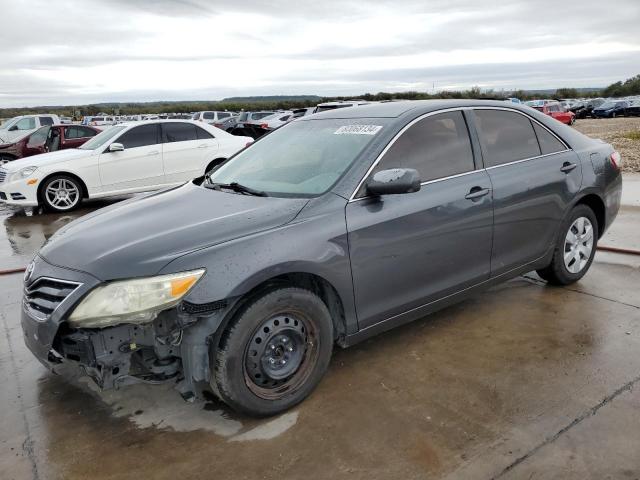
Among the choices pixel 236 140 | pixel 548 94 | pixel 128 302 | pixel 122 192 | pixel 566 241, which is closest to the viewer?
pixel 128 302

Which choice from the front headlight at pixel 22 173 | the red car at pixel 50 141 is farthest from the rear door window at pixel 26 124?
the front headlight at pixel 22 173

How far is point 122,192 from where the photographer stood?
9914 millimetres

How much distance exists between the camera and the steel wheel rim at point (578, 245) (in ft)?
15.1

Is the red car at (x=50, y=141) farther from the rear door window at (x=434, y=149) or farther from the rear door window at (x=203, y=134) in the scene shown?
the rear door window at (x=434, y=149)

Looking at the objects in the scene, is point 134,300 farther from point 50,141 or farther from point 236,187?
point 50,141

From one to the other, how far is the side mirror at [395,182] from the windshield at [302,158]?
0.26 m

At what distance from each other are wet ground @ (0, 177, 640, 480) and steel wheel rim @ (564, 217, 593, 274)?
0.58 m

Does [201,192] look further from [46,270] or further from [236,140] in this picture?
[236,140]

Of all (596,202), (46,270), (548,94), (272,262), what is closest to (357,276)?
(272,262)

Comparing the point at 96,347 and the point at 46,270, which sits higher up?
the point at 46,270

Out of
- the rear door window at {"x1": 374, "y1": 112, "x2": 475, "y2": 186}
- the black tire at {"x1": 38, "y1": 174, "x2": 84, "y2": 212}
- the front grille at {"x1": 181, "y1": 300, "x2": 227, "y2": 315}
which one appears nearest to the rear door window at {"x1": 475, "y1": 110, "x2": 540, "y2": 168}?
the rear door window at {"x1": 374, "y1": 112, "x2": 475, "y2": 186}

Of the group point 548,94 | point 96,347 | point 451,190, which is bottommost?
point 96,347

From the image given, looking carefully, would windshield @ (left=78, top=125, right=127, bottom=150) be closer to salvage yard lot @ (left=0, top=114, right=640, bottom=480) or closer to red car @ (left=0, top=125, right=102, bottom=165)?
red car @ (left=0, top=125, right=102, bottom=165)

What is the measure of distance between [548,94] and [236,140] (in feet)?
250
